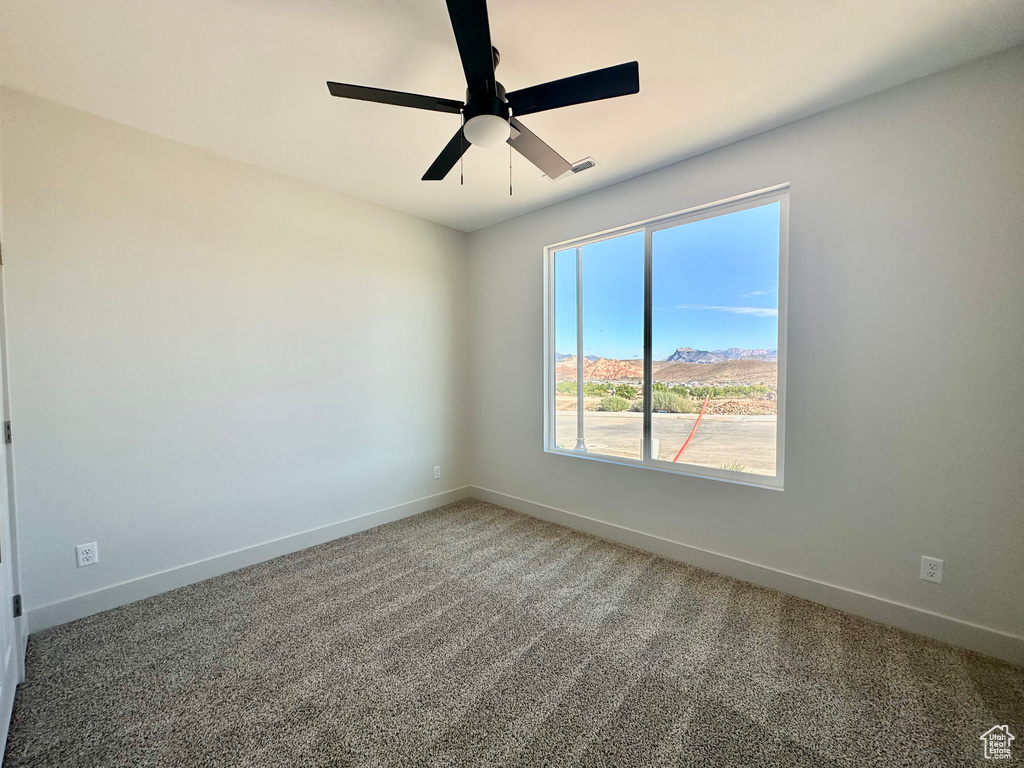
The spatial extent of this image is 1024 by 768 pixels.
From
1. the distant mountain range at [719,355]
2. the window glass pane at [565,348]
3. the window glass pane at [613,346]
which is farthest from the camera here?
the window glass pane at [565,348]

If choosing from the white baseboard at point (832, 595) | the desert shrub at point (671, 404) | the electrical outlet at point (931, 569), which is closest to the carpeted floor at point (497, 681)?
the white baseboard at point (832, 595)

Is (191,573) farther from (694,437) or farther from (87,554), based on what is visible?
(694,437)

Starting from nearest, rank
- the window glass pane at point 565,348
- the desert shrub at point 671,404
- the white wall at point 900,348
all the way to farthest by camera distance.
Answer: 1. the white wall at point 900,348
2. the desert shrub at point 671,404
3. the window glass pane at point 565,348

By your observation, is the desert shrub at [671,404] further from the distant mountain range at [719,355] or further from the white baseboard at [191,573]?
the white baseboard at [191,573]

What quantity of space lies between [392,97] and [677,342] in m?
2.22

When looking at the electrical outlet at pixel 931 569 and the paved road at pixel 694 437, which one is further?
the paved road at pixel 694 437

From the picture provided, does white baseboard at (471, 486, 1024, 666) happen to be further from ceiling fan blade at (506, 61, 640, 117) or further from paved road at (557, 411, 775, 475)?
ceiling fan blade at (506, 61, 640, 117)

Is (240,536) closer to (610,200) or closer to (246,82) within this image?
(246,82)

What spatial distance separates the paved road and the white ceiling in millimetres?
1754

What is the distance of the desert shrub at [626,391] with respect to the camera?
309 centimetres

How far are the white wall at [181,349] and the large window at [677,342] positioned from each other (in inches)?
58.0

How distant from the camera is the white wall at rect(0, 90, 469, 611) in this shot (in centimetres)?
201

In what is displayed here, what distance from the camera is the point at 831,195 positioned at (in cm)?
215

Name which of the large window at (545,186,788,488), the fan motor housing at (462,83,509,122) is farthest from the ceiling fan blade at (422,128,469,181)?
the large window at (545,186,788,488)
